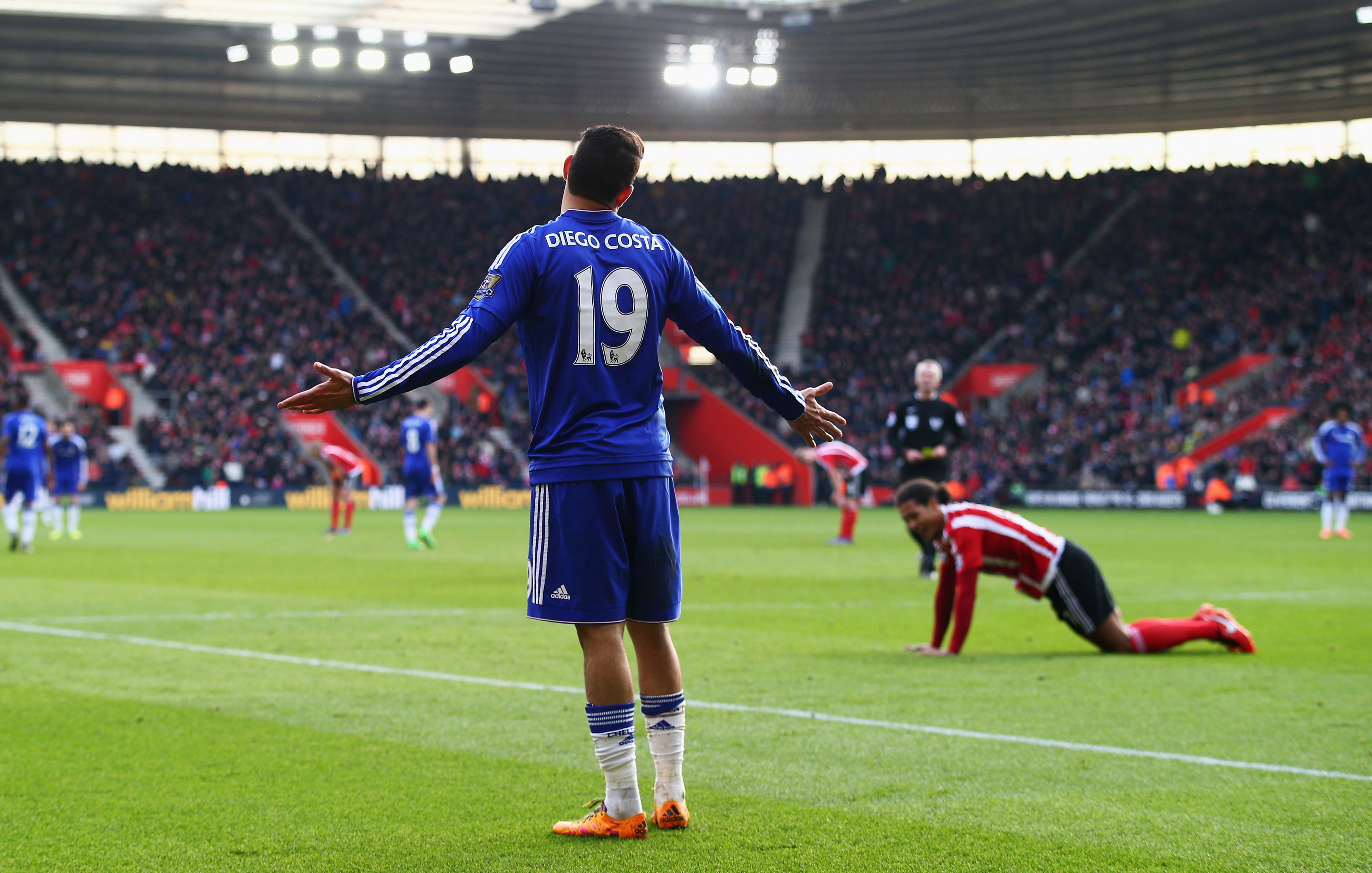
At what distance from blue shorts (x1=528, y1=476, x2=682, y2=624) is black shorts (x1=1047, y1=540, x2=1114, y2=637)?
4655 millimetres

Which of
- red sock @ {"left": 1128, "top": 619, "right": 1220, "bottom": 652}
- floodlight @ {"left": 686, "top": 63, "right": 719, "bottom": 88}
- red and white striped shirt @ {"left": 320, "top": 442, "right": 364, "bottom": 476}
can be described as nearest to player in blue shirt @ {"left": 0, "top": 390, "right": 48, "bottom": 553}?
red and white striped shirt @ {"left": 320, "top": 442, "right": 364, "bottom": 476}

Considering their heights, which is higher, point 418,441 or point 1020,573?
point 418,441

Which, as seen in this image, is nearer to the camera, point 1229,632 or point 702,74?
point 1229,632

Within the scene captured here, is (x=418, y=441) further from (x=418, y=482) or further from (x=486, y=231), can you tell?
(x=486, y=231)

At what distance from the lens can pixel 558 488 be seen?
13.9 ft

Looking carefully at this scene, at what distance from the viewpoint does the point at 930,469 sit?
14648 mm

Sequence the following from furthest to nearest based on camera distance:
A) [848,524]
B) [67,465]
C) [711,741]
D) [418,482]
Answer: [67,465] → [848,524] → [418,482] → [711,741]

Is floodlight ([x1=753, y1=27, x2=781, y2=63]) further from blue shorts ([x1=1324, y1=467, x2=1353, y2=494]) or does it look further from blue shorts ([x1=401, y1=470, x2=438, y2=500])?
blue shorts ([x1=401, y1=470, x2=438, y2=500])

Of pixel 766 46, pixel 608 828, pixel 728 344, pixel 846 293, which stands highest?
pixel 766 46

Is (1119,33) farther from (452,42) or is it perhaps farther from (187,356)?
(187,356)

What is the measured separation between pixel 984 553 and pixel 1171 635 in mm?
1426

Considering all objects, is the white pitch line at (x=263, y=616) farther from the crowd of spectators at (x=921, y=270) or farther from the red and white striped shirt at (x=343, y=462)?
the crowd of spectators at (x=921, y=270)

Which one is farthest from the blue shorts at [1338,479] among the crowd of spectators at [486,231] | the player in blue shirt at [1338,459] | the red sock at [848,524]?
the crowd of spectators at [486,231]

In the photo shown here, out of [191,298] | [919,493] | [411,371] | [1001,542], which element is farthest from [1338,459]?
[191,298]
